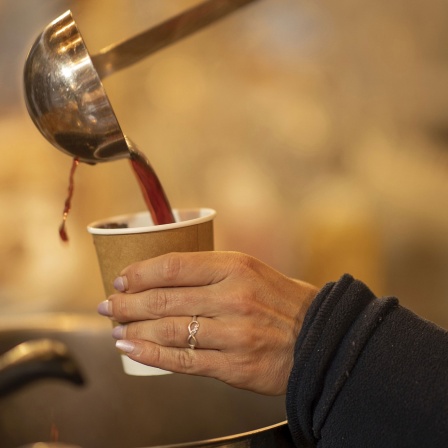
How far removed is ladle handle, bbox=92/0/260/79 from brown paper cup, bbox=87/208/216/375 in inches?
9.0

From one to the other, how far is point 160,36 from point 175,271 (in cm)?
35

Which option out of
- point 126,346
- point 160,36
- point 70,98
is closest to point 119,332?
point 126,346

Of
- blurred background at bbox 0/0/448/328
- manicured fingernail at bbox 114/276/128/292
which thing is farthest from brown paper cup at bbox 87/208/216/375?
blurred background at bbox 0/0/448/328

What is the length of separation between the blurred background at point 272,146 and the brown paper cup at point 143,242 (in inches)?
13.5

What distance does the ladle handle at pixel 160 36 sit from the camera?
2.16 ft

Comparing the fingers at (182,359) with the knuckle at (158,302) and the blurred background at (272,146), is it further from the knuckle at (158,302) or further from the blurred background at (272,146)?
the blurred background at (272,146)

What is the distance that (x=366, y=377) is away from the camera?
1.39 ft

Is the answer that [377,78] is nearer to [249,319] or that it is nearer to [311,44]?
[311,44]

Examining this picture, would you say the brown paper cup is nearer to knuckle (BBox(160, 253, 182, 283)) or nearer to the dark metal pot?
knuckle (BBox(160, 253, 182, 283))

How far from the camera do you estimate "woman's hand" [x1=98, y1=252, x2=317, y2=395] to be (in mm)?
460

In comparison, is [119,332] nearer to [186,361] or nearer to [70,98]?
[186,361]

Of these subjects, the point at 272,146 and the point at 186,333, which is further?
the point at 272,146

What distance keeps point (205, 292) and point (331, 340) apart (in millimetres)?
92

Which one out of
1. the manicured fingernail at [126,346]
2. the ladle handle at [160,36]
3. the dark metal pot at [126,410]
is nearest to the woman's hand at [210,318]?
the manicured fingernail at [126,346]
